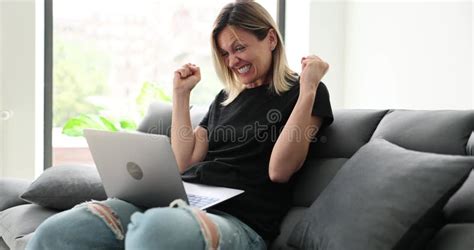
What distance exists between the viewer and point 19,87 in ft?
8.80

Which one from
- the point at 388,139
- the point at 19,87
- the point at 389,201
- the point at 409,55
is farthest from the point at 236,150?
the point at 19,87

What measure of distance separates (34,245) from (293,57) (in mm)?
2267

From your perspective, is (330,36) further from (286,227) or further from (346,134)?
(286,227)

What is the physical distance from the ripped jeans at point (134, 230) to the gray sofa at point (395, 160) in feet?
0.72

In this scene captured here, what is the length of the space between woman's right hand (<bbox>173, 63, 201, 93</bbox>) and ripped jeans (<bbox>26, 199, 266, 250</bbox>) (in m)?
0.53

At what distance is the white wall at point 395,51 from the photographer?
90.0 inches

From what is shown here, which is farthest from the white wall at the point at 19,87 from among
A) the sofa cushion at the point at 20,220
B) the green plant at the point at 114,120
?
the sofa cushion at the point at 20,220

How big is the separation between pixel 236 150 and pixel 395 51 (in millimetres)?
1382

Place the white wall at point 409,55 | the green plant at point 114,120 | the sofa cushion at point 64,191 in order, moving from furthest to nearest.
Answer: the green plant at point 114,120
the white wall at point 409,55
the sofa cushion at point 64,191

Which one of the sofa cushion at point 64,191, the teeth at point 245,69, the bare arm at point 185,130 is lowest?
the sofa cushion at point 64,191

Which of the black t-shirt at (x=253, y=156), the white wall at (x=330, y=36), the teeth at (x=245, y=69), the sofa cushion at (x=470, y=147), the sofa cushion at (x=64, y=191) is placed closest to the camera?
the sofa cushion at (x=470, y=147)

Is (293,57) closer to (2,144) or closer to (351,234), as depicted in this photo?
(2,144)

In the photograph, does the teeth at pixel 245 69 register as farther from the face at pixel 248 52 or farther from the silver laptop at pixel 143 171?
the silver laptop at pixel 143 171

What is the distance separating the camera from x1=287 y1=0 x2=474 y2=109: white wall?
2.29 meters
